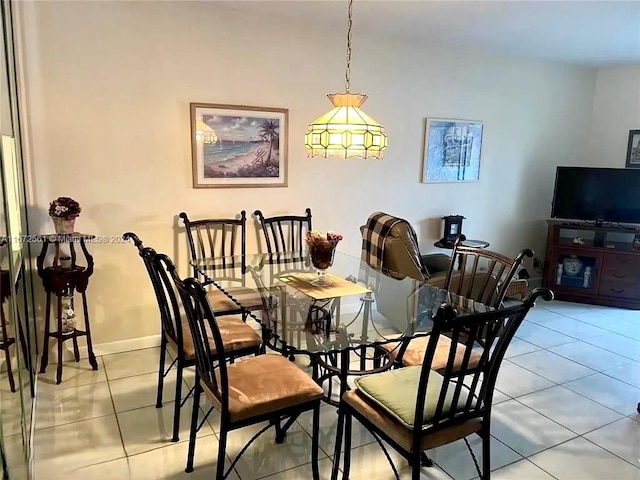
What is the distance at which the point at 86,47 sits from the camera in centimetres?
309

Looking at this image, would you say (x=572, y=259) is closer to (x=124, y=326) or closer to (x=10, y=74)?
(x=124, y=326)

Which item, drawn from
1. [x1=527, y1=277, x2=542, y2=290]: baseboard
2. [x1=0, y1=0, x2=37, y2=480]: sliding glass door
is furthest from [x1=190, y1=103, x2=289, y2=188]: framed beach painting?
[x1=527, y1=277, x2=542, y2=290]: baseboard

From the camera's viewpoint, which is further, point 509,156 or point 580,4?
point 509,156

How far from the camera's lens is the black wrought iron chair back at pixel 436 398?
1648 mm

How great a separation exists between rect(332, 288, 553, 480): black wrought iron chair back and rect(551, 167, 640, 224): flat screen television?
3835 mm

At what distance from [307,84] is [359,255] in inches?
61.5

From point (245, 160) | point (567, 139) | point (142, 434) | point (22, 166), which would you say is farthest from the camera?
point (567, 139)

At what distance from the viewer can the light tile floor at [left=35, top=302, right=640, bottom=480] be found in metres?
2.26

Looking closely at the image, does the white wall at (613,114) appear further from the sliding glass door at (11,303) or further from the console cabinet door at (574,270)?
the sliding glass door at (11,303)

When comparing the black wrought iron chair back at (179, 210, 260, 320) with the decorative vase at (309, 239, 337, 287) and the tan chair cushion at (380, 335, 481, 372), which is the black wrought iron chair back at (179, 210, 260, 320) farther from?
the tan chair cushion at (380, 335, 481, 372)

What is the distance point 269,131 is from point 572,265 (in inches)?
139

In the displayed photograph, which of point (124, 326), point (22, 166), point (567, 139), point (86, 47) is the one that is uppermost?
point (86, 47)

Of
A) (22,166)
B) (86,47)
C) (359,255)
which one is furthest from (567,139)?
(22,166)

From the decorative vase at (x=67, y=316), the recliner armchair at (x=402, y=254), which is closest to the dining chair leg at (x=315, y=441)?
the recliner armchair at (x=402, y=254)
